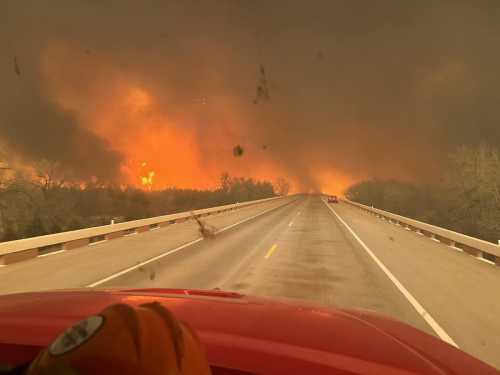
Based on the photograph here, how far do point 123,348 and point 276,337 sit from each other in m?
1.03

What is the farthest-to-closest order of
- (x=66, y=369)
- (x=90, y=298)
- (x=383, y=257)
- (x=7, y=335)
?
(x=383, y=257) < (x=90, y=298) < (x=7, y=335) < (x=66, y=369)

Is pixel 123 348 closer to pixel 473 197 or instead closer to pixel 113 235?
pixel 113 235

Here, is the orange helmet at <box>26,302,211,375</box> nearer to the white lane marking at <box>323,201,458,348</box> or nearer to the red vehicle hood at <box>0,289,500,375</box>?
the red vehicle hood at <box>0,289,500,375</box>

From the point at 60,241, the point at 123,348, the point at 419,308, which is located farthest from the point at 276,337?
the point at 60,241

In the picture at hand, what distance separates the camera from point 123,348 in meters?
1.12

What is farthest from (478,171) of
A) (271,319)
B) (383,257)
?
(271,319)

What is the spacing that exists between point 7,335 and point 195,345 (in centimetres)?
117

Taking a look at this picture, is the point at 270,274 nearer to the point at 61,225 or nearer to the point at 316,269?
the point at 316,269

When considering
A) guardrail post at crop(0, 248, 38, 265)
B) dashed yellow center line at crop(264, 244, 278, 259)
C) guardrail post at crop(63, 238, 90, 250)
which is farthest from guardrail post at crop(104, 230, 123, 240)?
dashed yellow center line at crop(264, 244, 278, 259)

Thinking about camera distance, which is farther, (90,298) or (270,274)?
(270,274)

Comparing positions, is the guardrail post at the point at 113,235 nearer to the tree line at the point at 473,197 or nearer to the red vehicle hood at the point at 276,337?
the red vehicle hood at the point at 276,337

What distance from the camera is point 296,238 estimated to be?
1769 centimetres

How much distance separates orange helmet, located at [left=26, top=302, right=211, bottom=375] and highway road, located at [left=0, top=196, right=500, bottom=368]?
326 cm

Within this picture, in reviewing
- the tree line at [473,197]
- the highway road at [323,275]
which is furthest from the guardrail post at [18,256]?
the tree line at [473,197]
